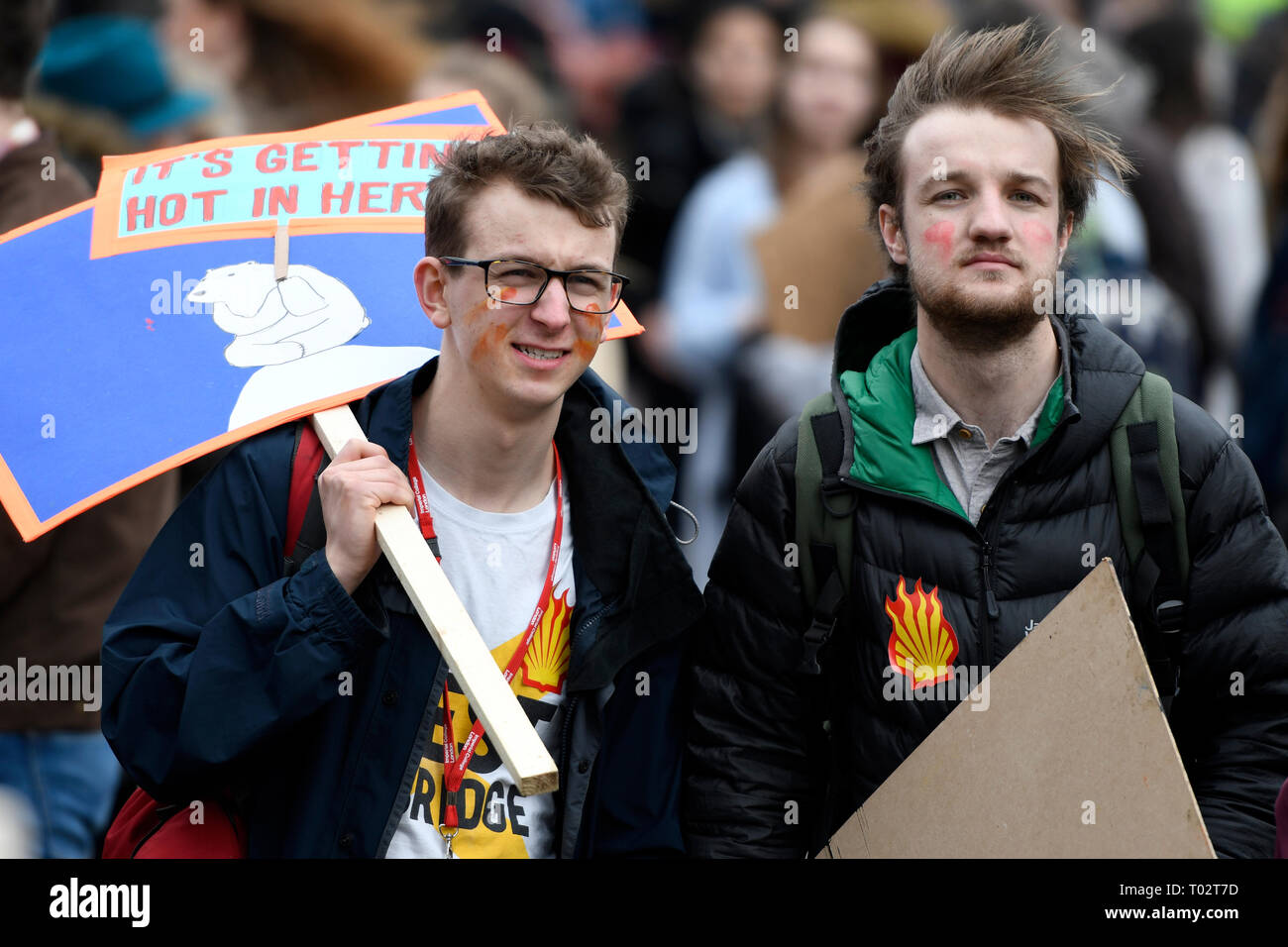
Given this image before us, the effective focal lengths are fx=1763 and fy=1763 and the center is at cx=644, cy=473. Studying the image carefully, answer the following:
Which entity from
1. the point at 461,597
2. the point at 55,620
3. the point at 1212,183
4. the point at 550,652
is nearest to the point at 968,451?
the point at 550,652

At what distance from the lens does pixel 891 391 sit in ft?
11.8

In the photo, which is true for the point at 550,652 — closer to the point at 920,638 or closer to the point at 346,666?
the point at 346,666

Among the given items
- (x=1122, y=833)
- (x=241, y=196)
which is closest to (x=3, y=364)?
(x=241, y=196)

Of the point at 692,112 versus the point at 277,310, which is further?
the point at 692,112

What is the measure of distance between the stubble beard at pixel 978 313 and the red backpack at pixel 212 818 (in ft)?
4.05

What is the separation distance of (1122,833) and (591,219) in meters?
1.48

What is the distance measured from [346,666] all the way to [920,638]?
3.58 feet

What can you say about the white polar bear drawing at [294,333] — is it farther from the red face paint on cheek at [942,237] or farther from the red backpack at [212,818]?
the red face paint on cheek at [942,237]

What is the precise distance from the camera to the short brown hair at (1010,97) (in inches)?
139

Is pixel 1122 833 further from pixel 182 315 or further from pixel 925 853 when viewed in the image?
pixel 182 315

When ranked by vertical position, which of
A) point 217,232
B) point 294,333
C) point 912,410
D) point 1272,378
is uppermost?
point 1272,378

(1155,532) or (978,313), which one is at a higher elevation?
(978,313)

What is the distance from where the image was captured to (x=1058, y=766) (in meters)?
3.12

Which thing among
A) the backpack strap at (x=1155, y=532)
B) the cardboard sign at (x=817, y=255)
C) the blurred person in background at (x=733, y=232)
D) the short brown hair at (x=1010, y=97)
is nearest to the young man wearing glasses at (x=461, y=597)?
the short brown hair at (x=1010, y=97)
